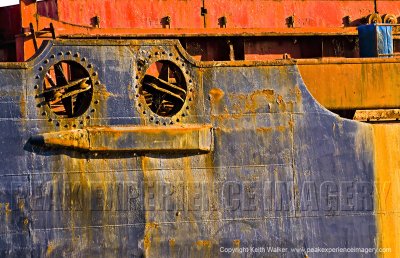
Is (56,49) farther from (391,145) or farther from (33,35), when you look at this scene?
(391,145)

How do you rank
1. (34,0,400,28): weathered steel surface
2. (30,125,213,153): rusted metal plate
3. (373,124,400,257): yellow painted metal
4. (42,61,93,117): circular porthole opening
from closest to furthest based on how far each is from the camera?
1. (30,125,213,153): rusted metal plate
2. (42,61,93,117): circular porthole opening
3. (373,124,400,257): yellow painted metal
4. (34,0,400,28): weathered steel surface

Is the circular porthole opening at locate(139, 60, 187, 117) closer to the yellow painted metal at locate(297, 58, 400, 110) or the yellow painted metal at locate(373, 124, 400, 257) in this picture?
the yellow painted metal at locate(297, 58, 400, 110)

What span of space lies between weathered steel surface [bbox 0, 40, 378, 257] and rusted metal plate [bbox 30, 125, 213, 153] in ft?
0.34

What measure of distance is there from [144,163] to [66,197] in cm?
95

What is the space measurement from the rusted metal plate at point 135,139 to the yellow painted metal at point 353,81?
1.70 m

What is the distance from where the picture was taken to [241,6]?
11062 millimetres

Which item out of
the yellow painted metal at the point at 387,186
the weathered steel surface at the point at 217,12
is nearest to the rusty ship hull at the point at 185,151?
the yellow painted metal at the point at 387,186

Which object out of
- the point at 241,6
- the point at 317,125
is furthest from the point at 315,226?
the point at 241,6

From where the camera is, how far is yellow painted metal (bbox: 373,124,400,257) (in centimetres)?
943

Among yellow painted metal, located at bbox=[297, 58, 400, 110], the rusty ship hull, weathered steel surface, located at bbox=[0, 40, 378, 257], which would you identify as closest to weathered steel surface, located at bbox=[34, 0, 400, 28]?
the rusty ship hull

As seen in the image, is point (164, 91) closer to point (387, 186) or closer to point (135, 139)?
point (135, 139)

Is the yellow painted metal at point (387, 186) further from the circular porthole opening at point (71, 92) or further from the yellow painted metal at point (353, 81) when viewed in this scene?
the circular porthole opening at point (71, 92)

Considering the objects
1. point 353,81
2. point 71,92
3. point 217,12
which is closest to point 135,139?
point 71,92

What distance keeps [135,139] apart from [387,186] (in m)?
3.33
